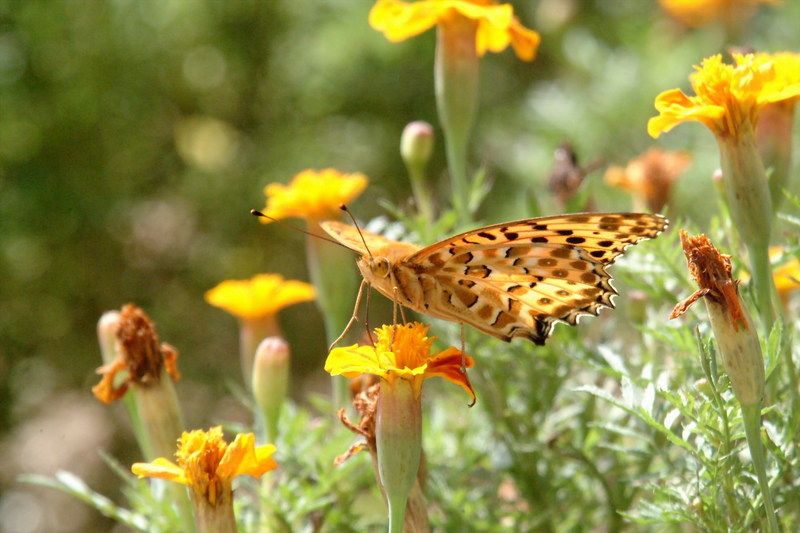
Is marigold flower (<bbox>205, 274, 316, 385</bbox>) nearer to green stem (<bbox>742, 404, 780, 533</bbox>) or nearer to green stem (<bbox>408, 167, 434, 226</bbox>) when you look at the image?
green stem (<bbox>408, 167, 434, 226</bbox>)

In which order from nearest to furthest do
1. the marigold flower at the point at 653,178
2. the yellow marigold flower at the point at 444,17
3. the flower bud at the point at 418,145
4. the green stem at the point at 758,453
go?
the green stem at the point at 758,453, the yellow marigold flower at the point at 444,17, the flower bud at the point at 418,145, the marigold flower at the point at 653,178

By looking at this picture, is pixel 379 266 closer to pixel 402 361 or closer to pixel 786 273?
pixel 402 361

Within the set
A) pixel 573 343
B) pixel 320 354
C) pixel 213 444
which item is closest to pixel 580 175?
pixel 573 343

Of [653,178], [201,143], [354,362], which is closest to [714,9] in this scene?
[653,178]

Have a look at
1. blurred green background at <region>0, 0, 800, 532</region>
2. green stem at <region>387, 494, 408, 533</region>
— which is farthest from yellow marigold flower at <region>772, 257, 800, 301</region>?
blurred green background at <region>0, 0, 800, 532</region>

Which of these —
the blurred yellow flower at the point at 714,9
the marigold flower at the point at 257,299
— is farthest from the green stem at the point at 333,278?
the blurred yellow flower at the point at 714,9

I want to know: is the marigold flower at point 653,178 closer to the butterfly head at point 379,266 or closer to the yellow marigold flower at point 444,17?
the yellow marigold flower at point 444,17
